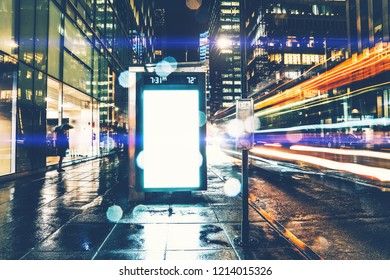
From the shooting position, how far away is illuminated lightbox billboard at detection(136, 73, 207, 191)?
7.16 m

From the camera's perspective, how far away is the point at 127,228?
17.4 ft

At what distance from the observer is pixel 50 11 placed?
14273 mm

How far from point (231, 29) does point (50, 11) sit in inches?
7326

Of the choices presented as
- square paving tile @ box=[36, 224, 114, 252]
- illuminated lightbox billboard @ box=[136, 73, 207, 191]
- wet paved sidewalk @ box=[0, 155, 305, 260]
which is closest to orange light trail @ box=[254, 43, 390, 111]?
illuminated lightbox billboard @ box=[136, 73, 207, 191]

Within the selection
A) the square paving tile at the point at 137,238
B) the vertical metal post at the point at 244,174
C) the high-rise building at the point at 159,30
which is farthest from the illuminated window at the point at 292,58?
the square paving tile at the point at 137,238

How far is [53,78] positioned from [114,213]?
1088cm

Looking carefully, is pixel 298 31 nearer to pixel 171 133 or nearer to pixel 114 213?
pixel 171 133

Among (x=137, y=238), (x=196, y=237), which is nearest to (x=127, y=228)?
(x=137, y=238)

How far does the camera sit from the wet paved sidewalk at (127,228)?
4.18m

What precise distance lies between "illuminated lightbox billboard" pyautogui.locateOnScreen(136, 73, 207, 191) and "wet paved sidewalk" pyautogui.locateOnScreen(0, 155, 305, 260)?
2.19ft

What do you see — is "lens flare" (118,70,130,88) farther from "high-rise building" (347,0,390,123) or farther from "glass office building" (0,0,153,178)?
"high-rise building" (347,0,390,123)

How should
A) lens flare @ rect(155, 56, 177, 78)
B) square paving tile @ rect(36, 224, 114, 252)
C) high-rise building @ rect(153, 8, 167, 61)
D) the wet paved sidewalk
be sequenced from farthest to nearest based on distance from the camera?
high-rise building @ rect(153, 8, 167, 61) < lens flare @ rect(155, 56, 177, 78) < square paving tile @ rect(36, 224, 114, 252) < the wet paved sidewalk

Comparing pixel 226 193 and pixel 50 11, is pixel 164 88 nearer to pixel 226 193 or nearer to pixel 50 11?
pixel 226 193

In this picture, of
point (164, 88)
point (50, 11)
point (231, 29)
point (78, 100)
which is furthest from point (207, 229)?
point (231, 29)
